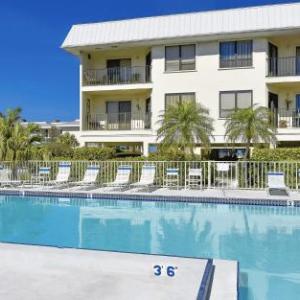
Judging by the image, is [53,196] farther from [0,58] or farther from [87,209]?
[0,58]

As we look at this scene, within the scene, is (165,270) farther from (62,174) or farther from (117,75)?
(117,75)

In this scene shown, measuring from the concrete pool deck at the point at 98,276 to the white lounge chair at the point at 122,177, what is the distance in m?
10.4

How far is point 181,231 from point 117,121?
16045 mm

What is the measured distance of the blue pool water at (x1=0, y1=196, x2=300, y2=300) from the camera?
7473 mm

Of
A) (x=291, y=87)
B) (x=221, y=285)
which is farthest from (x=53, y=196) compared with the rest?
(x=291, y=87)

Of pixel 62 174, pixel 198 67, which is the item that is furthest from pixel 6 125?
pixel 198 67

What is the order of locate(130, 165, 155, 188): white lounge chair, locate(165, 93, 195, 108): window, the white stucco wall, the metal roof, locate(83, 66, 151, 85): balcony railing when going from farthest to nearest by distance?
1. locate(83, 66, 151, 85): balcony railing
2. locate(165, 93, 195, 108): window
3. the white stucco wall
4. the metal roof
5. locate(130, 165, 155, 188): white lounge chair

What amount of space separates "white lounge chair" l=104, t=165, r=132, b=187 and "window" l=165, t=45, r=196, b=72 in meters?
8.68

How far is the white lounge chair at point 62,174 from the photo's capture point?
721 inches

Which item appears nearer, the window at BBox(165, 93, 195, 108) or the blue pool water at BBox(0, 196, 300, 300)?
the blue pool water at BBox(0, 196, 300, 300)

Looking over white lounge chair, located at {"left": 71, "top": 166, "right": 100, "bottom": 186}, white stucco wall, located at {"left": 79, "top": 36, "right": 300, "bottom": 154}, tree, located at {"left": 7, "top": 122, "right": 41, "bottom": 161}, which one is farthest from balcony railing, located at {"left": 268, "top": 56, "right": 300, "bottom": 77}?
tree, located at {"left": 7, "top": 122, "right": 41, "bottom": 161}

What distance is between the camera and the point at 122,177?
17641mm

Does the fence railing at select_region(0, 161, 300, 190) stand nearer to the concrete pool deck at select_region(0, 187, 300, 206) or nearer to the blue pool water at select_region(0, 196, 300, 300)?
the concrete pool deck at select_region(0, 187, 300, 206)

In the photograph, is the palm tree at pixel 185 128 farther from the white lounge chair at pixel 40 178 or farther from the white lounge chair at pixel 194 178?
the white lounge chair at pixel 40 178
